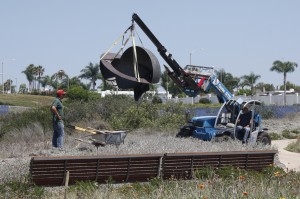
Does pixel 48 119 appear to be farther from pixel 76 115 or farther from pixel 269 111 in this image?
pixel 269 111

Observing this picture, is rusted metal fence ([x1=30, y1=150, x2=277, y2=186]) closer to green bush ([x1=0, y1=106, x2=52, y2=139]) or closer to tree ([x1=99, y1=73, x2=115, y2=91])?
tree ([x1=99, y1=73, x2=115, y2=91])

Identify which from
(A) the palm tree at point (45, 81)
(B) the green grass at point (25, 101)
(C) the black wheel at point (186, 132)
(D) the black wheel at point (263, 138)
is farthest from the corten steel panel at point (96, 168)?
(A) the palm tree at point (45, 81)

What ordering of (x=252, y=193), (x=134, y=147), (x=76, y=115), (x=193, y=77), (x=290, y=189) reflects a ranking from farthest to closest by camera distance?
Result: (x=76, y=115), (x=193, y=77), (x=134, y=147), (x=290, y=189), (x=252, y=193)

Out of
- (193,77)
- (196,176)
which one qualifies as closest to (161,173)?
(196,176)

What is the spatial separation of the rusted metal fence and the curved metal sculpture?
245cm

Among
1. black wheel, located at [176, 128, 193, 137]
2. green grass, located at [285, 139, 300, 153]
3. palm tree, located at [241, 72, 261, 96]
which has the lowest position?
green grass, located at [285, 139, 300, 153]

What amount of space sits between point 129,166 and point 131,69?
12.1 ft

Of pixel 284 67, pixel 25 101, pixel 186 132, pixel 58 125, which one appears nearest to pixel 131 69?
pixel 58 125

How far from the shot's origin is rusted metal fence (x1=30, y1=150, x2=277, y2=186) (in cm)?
1065

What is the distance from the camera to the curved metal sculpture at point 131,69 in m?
13.8

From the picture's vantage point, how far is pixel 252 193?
7715 millimetres

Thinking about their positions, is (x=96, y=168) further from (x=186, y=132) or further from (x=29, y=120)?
(x=29, y=120)

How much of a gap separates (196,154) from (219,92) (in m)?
9.71

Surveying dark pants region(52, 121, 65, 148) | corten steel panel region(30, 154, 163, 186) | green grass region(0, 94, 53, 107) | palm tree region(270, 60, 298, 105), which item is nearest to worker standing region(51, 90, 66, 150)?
dark pants region(52, 121, 65, 148)
